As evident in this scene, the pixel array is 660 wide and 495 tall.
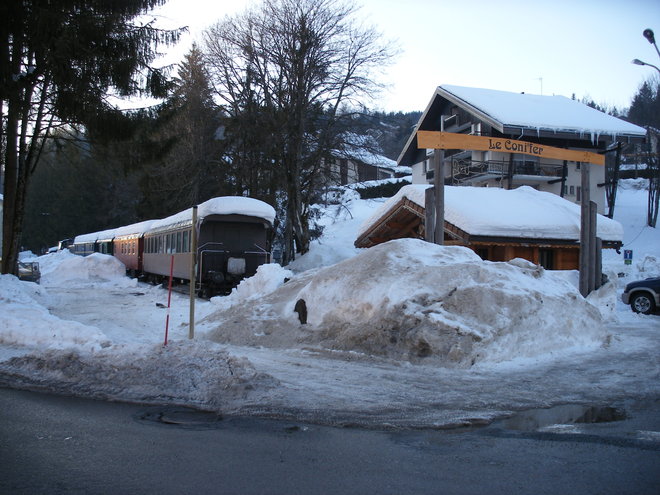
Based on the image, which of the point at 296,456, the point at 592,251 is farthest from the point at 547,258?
the point at 296,456

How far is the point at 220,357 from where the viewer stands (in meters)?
6.97

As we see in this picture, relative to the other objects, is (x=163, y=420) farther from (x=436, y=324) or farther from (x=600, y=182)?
(x=600, y=182)

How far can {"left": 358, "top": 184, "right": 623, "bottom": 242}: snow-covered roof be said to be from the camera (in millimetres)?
18125

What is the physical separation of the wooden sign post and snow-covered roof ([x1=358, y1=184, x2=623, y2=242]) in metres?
3.06

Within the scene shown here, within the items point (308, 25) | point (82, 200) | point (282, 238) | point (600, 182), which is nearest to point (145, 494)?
point (308, 25)

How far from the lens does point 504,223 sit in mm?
18188

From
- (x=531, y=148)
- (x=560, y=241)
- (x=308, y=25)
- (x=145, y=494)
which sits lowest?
(x=145, y=494)

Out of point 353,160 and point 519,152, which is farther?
point 353,160

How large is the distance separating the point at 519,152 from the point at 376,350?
8.63m

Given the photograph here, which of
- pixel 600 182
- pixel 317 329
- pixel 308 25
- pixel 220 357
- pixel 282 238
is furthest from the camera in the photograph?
pixel 600 182

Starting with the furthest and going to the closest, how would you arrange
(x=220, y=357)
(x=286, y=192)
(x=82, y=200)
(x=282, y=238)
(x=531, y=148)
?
1. (x=82, y=200)
2. (x=282, y=238)
3. (x=286, y=192)
4. (x=531, y=148)
5. (x=220, y=357)

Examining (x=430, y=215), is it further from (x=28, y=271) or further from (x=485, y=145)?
(x=28, y=271)

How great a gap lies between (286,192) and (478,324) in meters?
24.1

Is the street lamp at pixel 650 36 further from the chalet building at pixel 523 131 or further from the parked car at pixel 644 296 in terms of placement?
the chalet building at pixel 523 131
